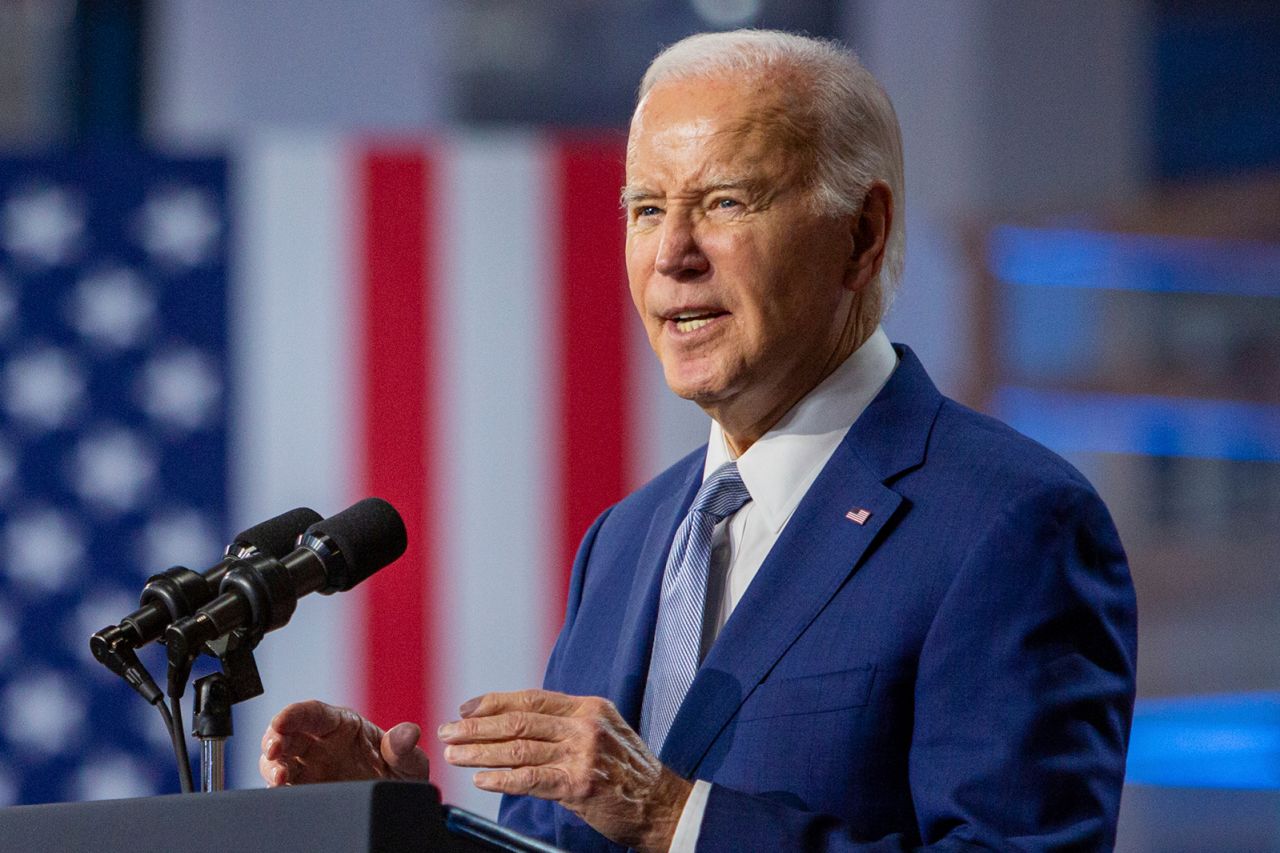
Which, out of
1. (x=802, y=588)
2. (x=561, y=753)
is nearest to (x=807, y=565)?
(x=802, y=588)

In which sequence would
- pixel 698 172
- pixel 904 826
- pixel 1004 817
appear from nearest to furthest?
pixel 1004 817
pixel 904 826
pixel 698 172

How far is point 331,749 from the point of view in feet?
5.14

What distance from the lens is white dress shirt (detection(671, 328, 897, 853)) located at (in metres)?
1.62

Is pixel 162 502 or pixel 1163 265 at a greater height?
pixel 1163 265

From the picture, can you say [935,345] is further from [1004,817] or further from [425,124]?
[1004,817]

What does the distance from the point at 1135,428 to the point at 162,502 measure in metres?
3.09

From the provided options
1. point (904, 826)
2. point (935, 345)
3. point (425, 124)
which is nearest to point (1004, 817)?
point (904, 826)

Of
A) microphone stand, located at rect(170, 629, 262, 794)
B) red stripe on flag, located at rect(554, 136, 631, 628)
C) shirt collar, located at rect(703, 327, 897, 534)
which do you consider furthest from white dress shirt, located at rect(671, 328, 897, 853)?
red stripe on flag, located at rect(554, 136, 631, 628)

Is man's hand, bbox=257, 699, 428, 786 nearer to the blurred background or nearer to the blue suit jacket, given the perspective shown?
the blue suit jacket

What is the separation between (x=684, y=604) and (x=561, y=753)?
1.35 feet

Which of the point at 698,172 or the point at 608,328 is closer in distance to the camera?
the point at 698,172

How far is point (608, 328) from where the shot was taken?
397 cm

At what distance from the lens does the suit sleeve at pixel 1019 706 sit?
4.30 ft

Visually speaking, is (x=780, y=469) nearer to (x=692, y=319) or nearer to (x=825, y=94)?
(x=692, y=319)
